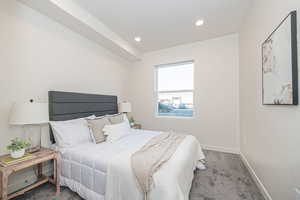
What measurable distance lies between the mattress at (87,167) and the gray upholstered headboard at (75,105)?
1.95ft

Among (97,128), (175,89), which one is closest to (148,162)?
(97,128)

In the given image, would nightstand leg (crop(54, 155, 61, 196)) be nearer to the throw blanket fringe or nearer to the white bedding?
the white bedding

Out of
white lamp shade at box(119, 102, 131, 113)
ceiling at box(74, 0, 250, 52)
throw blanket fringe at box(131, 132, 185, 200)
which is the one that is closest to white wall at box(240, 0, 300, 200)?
ceiling at box(74, 0, 250, 52)

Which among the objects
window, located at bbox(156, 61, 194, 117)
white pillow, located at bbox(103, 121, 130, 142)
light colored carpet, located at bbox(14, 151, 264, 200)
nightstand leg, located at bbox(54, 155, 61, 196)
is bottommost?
light colored carpet, located at bbox(14, 151, 264, 200)

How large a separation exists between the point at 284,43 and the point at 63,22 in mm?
3086

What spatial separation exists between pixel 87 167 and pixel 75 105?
1.30m

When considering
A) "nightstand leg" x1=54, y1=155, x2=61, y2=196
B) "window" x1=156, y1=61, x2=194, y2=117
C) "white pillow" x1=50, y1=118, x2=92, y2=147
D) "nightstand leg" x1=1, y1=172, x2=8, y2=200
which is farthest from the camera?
"window" x1=156, y1=61, x2=194, y2=117

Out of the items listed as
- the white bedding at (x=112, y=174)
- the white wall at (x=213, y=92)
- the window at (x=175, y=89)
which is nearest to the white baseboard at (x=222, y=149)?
the white wall at (x=213, y=92)

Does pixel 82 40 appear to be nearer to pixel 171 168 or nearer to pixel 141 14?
pixel 141 14

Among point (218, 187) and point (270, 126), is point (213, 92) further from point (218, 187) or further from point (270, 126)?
point (218, 187)

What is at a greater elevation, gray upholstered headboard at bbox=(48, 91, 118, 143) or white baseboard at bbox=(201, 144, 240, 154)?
gray upholstered headboard at bbox=(48, 91, 118, 143)

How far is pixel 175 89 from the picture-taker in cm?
380

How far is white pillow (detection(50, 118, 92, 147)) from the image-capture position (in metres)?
1.89

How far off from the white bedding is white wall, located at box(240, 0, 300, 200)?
0.91 metres
